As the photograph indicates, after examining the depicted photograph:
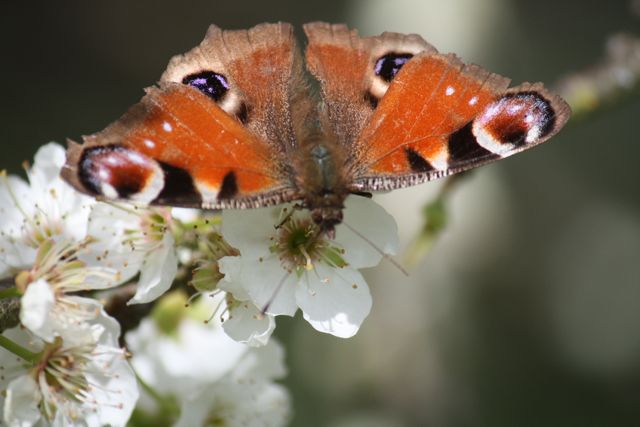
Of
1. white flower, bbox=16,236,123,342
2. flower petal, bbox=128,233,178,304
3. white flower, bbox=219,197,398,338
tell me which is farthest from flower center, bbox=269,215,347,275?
white flower, bbox=16,236,123,342

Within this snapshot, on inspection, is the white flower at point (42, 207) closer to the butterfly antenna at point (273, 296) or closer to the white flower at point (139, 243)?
the white flower at point (139, 243)

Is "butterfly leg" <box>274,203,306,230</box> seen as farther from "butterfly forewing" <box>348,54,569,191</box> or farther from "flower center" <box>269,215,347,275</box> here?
"butterfly forewing" <box>348,54,569,191</box>

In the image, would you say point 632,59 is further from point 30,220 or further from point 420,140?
point 30,220

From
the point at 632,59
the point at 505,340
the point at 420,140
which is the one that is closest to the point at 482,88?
the point at 420,140

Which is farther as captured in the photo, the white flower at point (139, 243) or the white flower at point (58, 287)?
the white flower at point (139, 243)

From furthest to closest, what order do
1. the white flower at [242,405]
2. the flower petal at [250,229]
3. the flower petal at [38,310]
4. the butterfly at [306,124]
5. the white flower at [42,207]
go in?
the white flower at [242,405] → the white flower at [42,207] → the flower petal at [250,229] → the butterfly at [306,124] → the flower petal at [38,310]

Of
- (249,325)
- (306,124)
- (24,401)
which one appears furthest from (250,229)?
(24,401)

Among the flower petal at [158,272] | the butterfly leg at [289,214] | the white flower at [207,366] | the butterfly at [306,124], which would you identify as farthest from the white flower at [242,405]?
the butterfly at [306,124]
